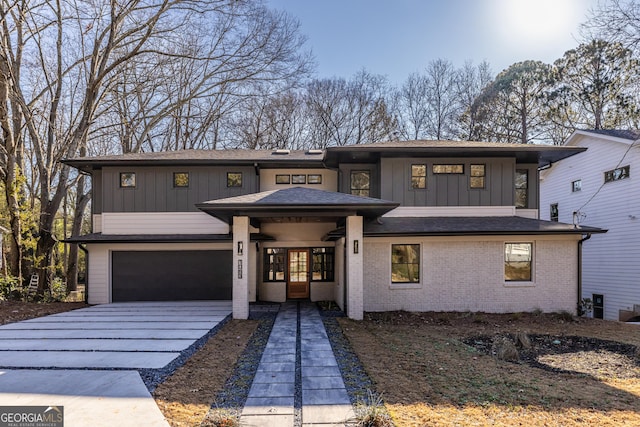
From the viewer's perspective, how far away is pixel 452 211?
37.4 ft

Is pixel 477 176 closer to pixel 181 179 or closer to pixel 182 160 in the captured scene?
pixel 182 160

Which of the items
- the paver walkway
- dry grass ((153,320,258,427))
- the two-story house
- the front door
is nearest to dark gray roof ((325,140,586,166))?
the two-story house

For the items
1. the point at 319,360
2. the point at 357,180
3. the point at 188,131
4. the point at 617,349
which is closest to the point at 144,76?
the point at 188,131

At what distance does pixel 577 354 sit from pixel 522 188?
6.85 m

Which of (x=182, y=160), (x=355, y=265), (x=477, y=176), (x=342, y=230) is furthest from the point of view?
(x=182, y=160)

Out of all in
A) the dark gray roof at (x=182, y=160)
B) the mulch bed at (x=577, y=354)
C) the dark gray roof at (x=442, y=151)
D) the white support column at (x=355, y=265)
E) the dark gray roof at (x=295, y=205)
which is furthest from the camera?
the dark gray roof at (x=182, y=160)

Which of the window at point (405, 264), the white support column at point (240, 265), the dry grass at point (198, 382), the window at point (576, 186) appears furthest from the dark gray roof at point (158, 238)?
the window at point (576, 186)

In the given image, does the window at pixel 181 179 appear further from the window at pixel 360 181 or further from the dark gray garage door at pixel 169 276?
the window at pixel 360 181

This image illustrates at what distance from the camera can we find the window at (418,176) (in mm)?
11391

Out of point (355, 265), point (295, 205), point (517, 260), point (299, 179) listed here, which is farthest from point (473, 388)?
point (299, 179)

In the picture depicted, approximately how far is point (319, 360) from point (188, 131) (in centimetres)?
2037

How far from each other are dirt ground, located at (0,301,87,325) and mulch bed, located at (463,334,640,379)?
1131 cm

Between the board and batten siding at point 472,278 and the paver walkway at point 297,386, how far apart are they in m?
3.51

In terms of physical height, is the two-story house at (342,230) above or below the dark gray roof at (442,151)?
below
